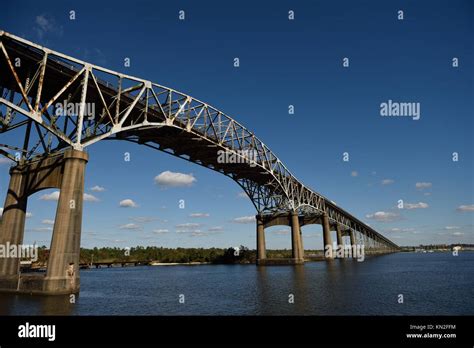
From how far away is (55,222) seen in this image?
2559 cm

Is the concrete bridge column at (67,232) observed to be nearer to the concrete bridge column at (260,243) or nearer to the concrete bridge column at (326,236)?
the concrete bridge column at (260,243)

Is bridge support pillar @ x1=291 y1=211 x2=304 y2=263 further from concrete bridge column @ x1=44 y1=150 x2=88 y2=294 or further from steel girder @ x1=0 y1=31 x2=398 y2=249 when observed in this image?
concrete bridge column @ x1=44 y1=150 x2=88 y2=294

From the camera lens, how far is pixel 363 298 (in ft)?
81.0

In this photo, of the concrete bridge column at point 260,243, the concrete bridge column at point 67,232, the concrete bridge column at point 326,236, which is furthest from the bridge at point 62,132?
the concrete bridge column at point 326,236

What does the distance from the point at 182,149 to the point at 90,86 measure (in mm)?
22802

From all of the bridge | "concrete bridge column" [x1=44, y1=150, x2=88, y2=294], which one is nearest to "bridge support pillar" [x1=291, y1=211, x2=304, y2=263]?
the bridge

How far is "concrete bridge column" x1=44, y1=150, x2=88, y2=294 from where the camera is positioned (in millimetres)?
24594

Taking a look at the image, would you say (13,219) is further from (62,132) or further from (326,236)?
(326,236)

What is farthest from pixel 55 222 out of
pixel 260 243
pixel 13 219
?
pixel 260 243

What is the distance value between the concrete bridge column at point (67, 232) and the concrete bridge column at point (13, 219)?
6.81 metres

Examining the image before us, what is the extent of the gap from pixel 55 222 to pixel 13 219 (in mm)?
7509

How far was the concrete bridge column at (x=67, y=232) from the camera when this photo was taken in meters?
24.6

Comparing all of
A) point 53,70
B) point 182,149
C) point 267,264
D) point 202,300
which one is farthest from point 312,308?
point 267,264
